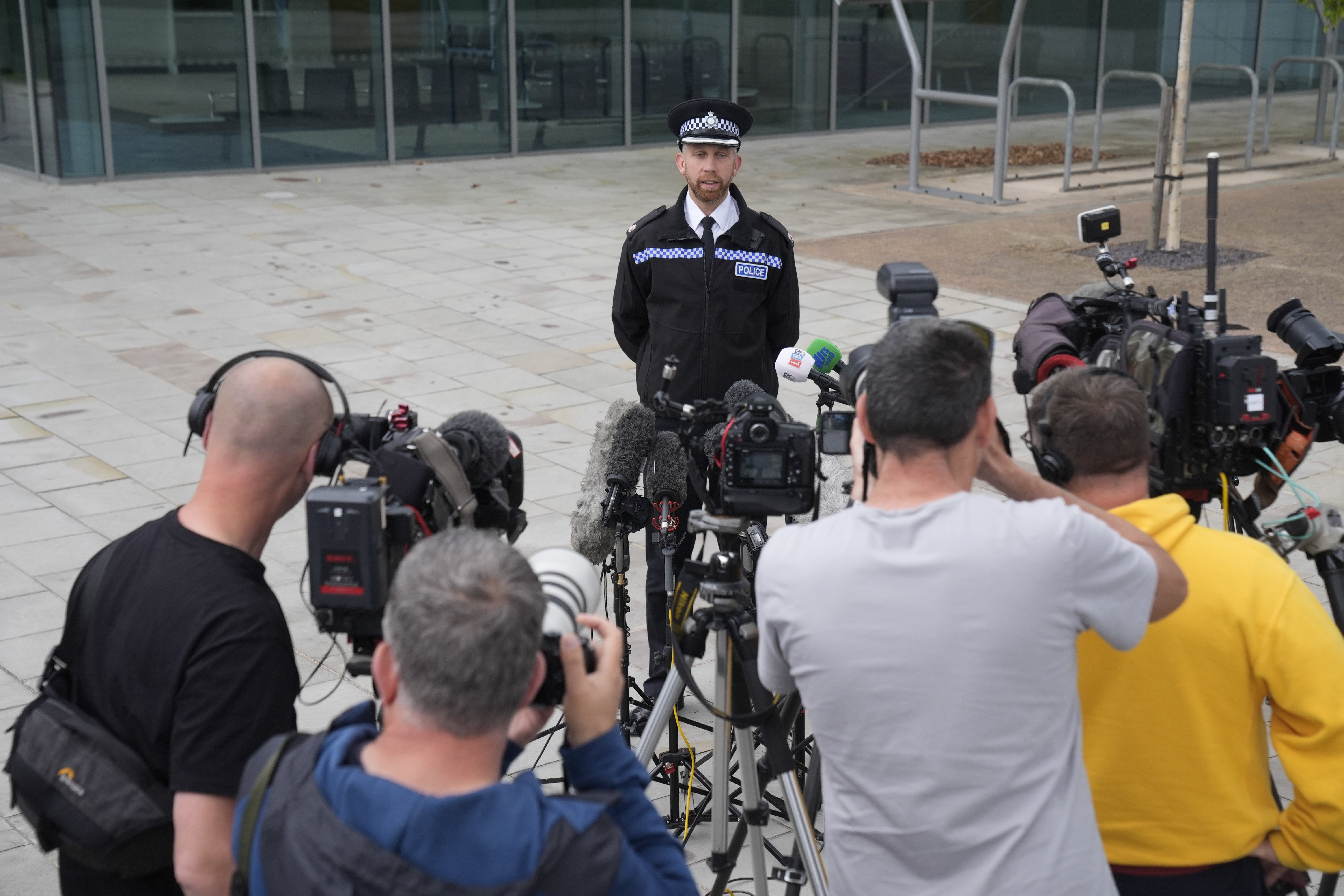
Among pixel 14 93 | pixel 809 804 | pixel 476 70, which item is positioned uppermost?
pixel 476 70

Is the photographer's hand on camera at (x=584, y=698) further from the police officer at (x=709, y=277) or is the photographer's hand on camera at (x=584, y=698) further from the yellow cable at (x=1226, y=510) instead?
the police officer at (x=709, y=277)

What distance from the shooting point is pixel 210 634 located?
7.70ft

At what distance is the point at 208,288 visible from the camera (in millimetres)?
10766

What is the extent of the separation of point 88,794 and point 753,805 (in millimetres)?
1394

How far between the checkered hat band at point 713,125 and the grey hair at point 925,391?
2660 millimetres

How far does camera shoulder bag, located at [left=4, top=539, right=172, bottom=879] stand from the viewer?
2.36 m

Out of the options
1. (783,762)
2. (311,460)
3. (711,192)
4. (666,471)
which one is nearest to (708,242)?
(711,192)

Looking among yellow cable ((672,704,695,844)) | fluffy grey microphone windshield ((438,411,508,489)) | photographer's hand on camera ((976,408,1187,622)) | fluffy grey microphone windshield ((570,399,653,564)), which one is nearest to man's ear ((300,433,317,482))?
fluffy grey microphone windshield ((438,411,508,489))

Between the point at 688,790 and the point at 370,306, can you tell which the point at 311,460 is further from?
the point at 370,306

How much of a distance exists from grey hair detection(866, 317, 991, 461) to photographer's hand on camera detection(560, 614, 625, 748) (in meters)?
0.60

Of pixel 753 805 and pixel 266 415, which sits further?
pixel 753 805

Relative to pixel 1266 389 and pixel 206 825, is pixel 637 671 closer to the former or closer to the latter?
pixel 1266 389

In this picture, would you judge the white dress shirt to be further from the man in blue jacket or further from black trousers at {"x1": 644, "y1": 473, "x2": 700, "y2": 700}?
the man in blue jacket

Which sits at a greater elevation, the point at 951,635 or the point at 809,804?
the point at 951,635
